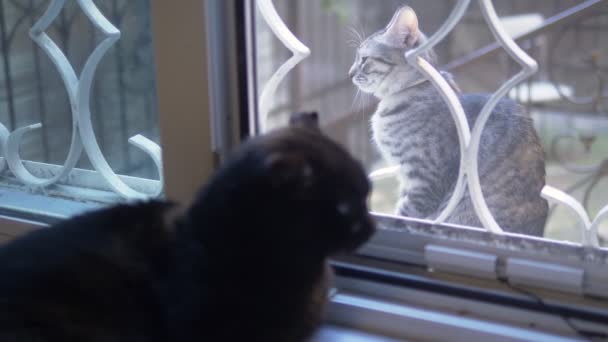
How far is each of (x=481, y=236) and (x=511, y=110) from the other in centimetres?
38

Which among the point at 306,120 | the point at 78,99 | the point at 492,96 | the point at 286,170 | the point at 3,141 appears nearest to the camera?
the point at 286,170

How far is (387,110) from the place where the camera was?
1.29 metres

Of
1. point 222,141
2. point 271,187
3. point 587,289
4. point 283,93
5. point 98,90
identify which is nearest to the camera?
point 271,187

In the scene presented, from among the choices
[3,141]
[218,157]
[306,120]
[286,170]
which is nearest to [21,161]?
[3,141]

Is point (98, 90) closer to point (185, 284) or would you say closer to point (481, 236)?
point (185, 284)

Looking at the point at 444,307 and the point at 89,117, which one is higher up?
the point at 89,117

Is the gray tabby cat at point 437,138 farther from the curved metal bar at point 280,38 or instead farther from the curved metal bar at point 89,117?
the curved metal bar at point 89,117

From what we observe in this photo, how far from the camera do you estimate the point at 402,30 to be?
114 cm

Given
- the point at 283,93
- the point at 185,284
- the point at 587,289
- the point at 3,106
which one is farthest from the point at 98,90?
the point at 283,93

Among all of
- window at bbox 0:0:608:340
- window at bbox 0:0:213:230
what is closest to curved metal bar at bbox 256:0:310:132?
window at bbox 0:0:608:340

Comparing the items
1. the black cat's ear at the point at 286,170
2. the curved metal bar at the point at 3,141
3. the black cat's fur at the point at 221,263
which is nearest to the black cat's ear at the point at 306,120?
the black cat's fur at the point at 221,263

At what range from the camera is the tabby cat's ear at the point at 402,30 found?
1.10m

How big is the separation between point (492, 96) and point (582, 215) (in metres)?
0.27

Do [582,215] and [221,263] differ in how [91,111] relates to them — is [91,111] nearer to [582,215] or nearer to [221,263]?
[221,263]
